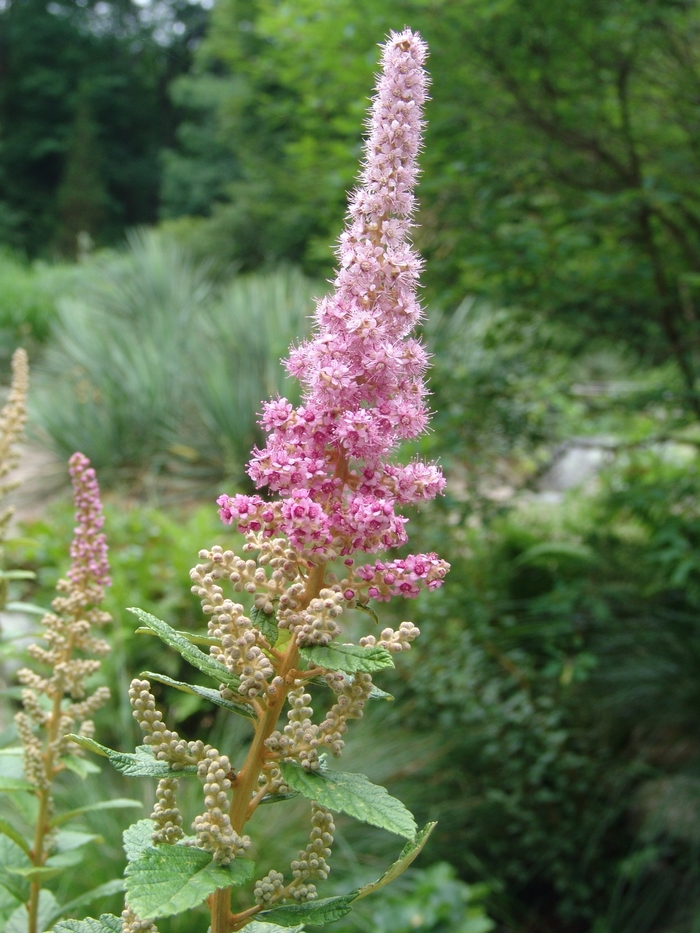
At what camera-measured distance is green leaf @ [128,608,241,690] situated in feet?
2.75

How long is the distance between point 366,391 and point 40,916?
92 centimetres

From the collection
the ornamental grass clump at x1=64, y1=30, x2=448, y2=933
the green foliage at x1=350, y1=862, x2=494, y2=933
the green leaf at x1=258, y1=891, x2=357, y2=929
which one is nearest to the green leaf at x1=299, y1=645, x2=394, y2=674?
the ornamental grass clump at x1=64, y1=30, x2=448, y2=933

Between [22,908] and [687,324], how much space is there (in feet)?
12.4

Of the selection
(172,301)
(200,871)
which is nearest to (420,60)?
(200,871)

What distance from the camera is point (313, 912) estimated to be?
86 cm

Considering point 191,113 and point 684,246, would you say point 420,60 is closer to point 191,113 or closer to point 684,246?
point 684,246

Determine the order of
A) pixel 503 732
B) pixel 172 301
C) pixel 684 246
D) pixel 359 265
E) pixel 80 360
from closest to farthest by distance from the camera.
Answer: pixel 359 265, pixel 684 246, pixel 503 732, pixel 80 360, pixel 172 301

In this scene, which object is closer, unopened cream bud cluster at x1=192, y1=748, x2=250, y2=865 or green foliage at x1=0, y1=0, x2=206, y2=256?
unopened cream bud cluster at x1=192, y1=748, x2=250, y2=865

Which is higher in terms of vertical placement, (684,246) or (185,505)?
(684,246)

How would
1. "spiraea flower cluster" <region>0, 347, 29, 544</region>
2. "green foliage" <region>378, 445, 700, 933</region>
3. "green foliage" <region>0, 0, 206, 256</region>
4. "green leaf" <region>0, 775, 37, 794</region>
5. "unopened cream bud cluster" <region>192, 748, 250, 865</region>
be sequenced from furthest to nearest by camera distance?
"green foliage" <region>0, 0, 206, 256</region>, "green foliage" <region>378, 445, 700, 933</region>, "spiraea flower cluster" <region>0, 347, 29, 544</region>, "green leaf" <region>0, 775, 37, 794</region>, "unopened cream bud cluster" <region>192, 748, 250, 865</region>

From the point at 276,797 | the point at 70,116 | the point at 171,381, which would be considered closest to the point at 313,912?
the point at 276,797

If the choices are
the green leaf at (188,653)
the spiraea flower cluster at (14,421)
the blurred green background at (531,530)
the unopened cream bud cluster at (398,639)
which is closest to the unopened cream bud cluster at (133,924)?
the green leaf at (188,653)

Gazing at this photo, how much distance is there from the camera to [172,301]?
9.97 meters

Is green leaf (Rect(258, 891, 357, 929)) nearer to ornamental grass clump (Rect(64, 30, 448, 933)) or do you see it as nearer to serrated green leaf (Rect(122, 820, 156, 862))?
ornamental grass clump (Rect(64, 30, 448, 933))
